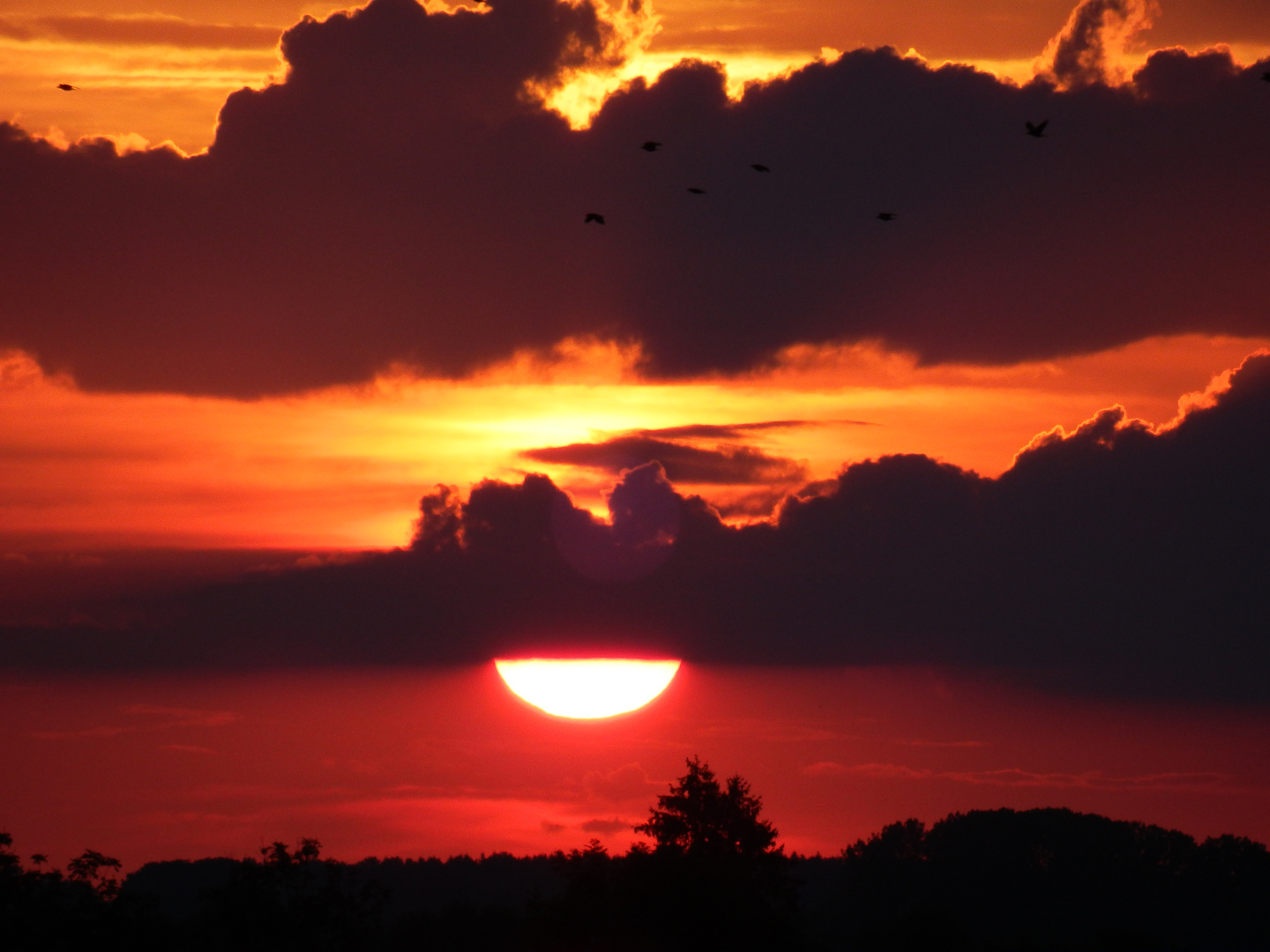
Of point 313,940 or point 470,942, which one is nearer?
point 313,940

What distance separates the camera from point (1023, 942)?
450ft

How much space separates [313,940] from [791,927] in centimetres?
2598

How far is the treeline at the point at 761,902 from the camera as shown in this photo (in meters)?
68.6

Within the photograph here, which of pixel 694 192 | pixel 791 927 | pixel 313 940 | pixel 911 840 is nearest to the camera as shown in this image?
pixel 694 192

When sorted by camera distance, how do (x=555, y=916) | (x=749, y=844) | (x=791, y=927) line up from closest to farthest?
1. (x=555, y=916)
2. (x=791, y=927)
3. (x=749, y=844)

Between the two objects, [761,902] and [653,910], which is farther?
[761,902]

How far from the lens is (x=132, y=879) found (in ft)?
652

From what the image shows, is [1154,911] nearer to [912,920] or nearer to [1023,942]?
[1023,942]

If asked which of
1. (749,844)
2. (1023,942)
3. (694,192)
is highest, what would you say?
(694,192)

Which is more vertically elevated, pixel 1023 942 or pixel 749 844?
pixel 749 844

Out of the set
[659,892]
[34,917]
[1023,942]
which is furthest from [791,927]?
[1023,942]

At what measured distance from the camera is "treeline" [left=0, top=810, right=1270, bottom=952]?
2702 inches

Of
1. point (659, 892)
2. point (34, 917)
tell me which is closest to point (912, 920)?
point (659, 892)

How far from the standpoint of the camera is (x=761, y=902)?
273 feet
